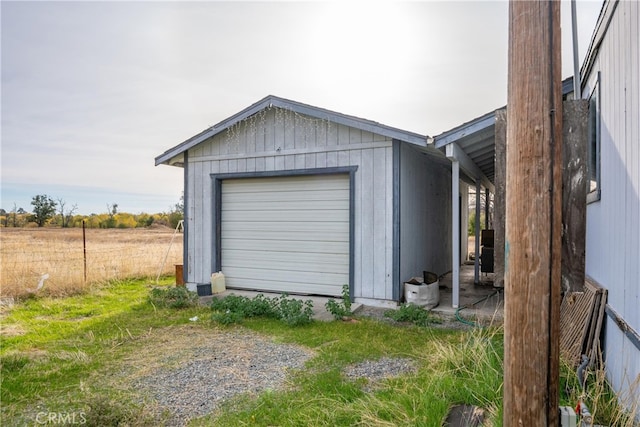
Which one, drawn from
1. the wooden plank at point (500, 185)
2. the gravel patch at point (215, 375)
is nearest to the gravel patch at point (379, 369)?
the gravel patch at point (215, 375)

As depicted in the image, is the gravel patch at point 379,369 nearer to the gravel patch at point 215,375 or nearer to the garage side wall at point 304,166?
the gravel patch at point 215,375

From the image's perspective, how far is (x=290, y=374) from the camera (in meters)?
3.51

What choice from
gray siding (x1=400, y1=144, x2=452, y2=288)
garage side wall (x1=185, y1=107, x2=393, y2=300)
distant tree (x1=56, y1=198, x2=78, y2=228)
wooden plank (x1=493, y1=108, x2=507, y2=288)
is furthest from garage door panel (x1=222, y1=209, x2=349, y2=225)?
distant tree (x1=56, y1=198, x2=78, y2=228)

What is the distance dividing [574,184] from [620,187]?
1758mm

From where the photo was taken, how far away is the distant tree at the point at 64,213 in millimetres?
25938

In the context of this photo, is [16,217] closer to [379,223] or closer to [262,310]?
[262,310]

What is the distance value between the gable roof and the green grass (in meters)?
2.88

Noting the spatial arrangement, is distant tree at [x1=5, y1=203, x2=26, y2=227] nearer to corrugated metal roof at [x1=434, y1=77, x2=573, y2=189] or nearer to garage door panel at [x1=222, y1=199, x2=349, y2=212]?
garage door panel at [x1=222, y1=199, x2=349, y2=212]

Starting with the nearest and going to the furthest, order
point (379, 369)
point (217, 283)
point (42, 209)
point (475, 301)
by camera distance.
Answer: point (379, 369)
point (475, 301)
point (217, 283)
point (42, 209)

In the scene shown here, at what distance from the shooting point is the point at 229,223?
→ 25.2 ft

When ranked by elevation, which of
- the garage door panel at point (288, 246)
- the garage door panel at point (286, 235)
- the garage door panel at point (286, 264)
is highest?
the garage door panel at point (286, 235)

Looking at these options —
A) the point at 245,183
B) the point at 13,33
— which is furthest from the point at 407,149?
the point at 13,33

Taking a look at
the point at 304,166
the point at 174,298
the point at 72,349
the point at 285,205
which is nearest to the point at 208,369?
the point at 72,349

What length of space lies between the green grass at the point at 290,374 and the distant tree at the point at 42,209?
85.7 ft
